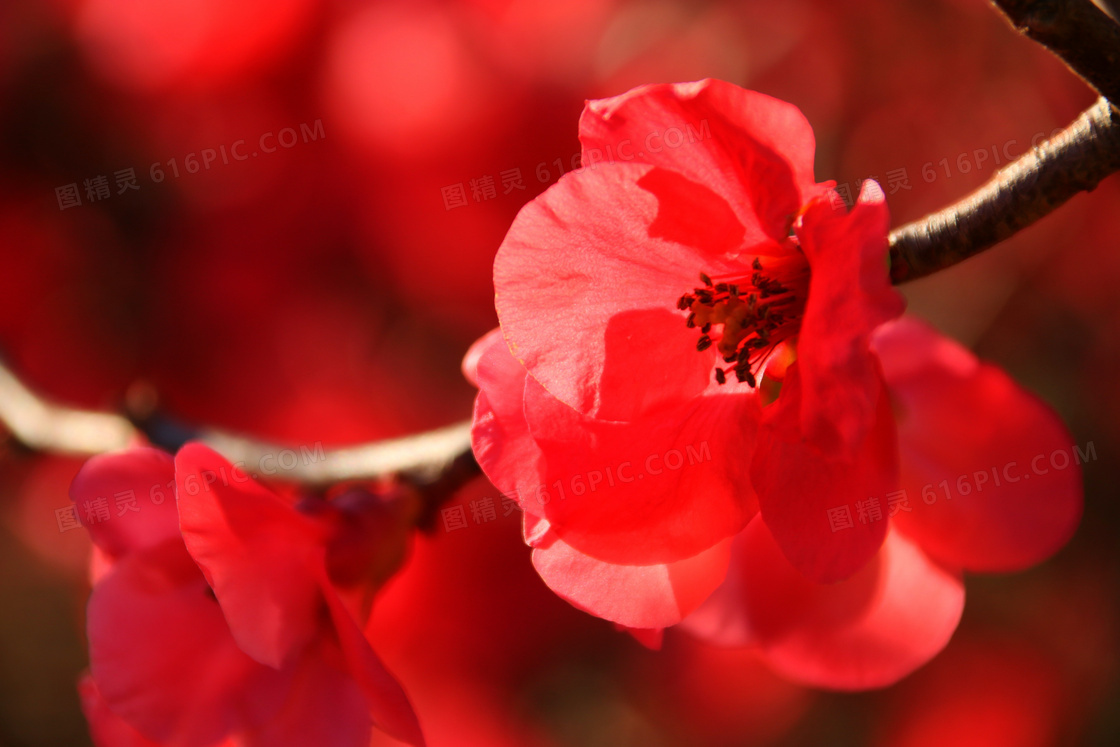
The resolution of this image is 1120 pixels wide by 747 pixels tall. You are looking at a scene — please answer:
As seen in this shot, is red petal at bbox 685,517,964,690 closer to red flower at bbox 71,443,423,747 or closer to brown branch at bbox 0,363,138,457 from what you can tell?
red flower at bbox 71,443,423,747

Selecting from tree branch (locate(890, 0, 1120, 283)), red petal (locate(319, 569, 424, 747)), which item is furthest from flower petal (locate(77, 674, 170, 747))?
tree branch (locate(890, 0, 1120, 283))

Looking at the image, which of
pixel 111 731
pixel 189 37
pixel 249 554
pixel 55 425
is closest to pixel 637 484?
pixel 249 554

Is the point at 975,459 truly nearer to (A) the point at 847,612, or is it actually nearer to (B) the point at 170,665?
(A) the point at 847,612

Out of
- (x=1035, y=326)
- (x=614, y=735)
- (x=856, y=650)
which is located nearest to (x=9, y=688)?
(x=614, y=735)

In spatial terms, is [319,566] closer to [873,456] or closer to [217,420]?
[873,456]

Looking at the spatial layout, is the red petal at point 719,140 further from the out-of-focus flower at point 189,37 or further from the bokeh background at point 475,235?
the out-of-focus flower at point 189,37

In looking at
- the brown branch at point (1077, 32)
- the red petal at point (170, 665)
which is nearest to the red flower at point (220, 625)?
the red petal at point (170, 665)
